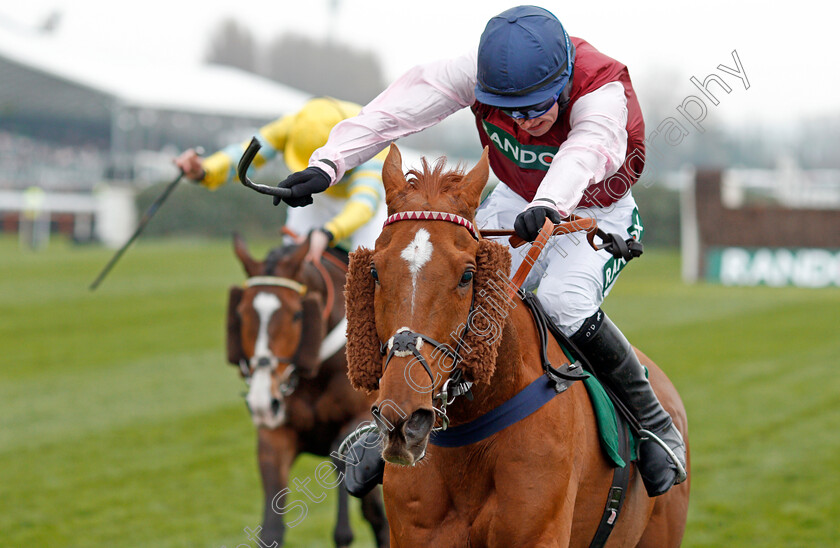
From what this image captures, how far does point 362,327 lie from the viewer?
2420 millimetres

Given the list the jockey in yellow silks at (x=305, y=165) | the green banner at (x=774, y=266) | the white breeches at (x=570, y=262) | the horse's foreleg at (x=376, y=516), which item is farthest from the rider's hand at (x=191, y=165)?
the green banner at (x=774, y=266)

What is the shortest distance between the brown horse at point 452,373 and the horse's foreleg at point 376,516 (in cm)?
229

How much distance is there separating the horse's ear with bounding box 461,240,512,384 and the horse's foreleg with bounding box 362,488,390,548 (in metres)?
2.73

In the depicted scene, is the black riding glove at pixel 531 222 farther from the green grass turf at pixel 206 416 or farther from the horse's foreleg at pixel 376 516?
the green grass turf at pixel 206 416

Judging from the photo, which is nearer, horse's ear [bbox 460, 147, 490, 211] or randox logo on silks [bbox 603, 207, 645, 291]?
horse's ear [bbox 460, 147, 490, 211]

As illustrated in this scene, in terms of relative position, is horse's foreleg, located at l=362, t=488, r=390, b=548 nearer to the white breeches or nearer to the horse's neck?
the white breeches

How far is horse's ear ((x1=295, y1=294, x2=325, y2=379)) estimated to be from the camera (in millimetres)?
4934

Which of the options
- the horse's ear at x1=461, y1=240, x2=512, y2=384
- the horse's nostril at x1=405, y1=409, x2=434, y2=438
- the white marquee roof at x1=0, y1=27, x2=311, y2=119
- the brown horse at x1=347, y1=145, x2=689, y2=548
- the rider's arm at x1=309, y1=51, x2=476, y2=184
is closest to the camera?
the horse's nostril at x1=405, y1=409, x2=434, y2=438

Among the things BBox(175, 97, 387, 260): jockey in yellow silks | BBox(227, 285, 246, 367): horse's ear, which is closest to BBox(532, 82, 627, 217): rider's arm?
BBox(175, 97, 387, 260): jockey in yellow silks

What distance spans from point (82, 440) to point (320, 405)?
415 cm

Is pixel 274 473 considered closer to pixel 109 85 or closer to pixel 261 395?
pixel 261 395

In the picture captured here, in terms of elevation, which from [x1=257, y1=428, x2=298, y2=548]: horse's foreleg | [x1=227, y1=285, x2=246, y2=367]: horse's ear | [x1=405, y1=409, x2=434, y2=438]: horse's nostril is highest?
[x1=405, y1=409, x2=434, y2=438]: horse's nostril

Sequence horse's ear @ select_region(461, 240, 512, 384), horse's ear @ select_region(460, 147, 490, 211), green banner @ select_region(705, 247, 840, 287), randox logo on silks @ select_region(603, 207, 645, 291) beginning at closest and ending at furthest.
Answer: horse's ear @ select_region(461, 240, 512, 384) → horse's ear @ select_region(460, 147, 490, 211) → randox logo on silks @ select_region(603, 207, 645, 291) → green banner @ select_region(705, 247, 840, 287)

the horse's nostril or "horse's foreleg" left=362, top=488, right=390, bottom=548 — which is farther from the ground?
the horse's nostril
